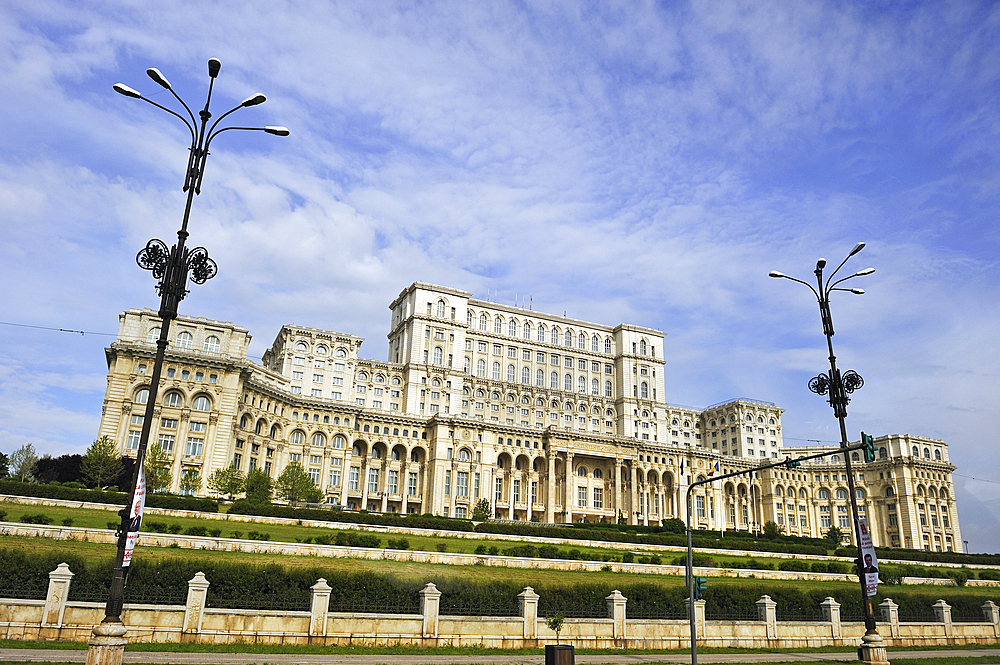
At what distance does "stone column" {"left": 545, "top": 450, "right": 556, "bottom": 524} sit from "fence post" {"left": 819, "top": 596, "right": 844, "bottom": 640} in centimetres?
7156

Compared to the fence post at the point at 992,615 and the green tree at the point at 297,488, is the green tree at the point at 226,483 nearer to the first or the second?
the green tree at the point at 297,488

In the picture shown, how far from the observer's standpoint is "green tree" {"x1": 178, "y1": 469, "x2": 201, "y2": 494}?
243 ft

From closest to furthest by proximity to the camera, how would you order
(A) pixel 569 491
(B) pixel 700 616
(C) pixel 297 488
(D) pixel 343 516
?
(B) pixel 700 616 → (D) pixel 343 516 → (C) pixel 297 488 → (A) pixel 569 491

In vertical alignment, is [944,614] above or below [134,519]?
below

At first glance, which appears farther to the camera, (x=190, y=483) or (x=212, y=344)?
(x=212, y=344)

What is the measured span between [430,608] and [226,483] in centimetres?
4998

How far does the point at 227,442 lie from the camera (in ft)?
266

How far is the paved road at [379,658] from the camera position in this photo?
73.6ft

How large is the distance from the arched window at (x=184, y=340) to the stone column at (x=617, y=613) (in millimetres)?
67219

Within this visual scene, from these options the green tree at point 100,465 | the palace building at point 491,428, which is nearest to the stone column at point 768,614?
the green tree at point 100,465

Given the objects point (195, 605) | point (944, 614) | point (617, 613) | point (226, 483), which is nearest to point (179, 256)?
point (195, 605)

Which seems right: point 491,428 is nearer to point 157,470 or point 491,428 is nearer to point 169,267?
point 157,470

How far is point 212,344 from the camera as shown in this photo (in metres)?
84.4

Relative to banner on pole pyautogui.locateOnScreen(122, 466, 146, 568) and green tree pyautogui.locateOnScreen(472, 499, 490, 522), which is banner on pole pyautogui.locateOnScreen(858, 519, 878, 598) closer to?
banner on pole pyautogui.locateOnScreen(122, 466, 146, 568)
